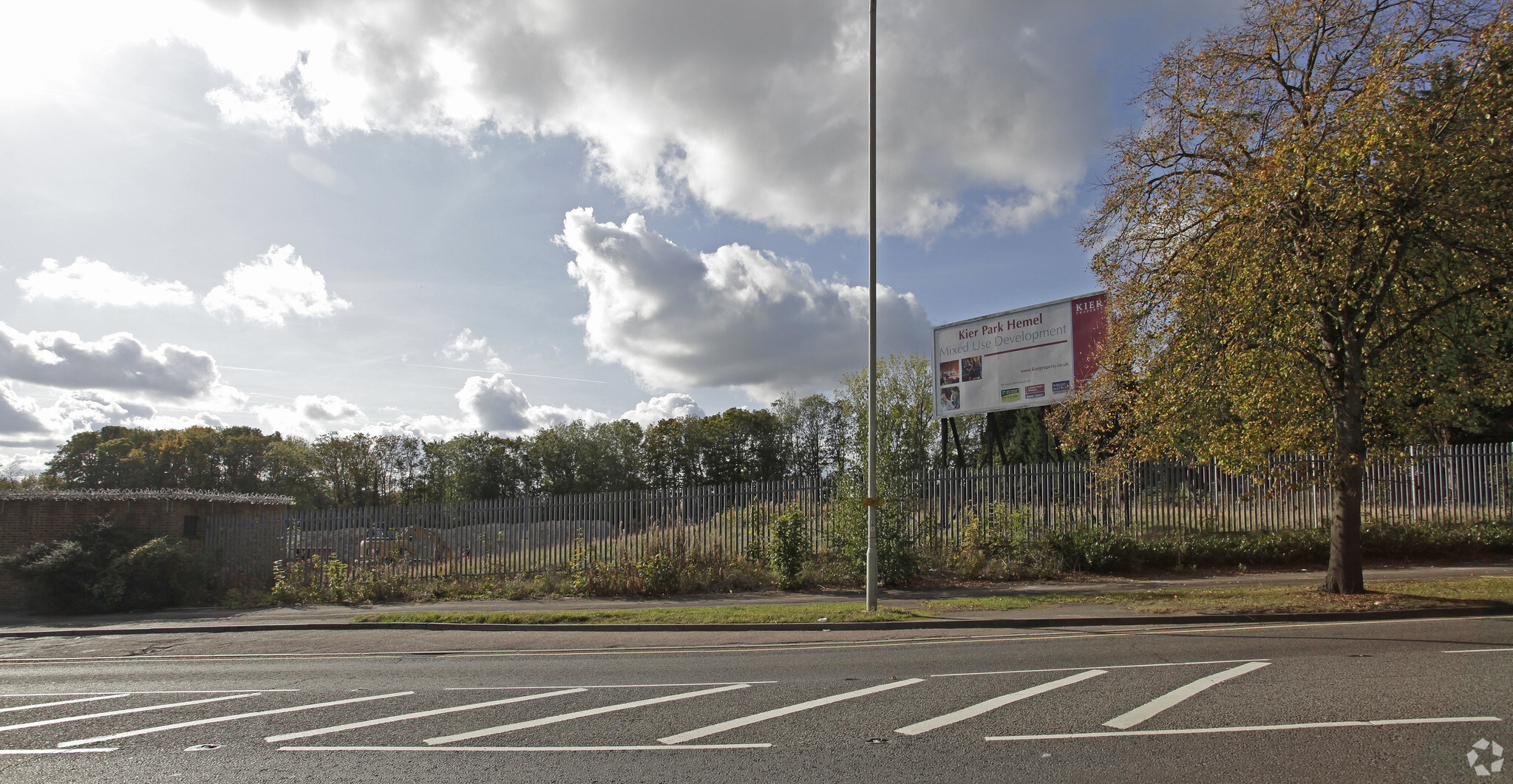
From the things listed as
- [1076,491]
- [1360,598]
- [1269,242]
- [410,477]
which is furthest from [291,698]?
[410,477]

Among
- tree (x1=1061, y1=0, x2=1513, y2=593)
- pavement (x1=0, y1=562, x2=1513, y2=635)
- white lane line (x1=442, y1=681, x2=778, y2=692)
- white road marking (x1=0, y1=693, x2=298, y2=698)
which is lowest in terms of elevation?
pavement (x1=0, y1=562, x2=1513, y2=635)

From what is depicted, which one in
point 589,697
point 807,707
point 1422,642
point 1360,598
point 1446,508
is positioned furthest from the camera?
point 1446,508

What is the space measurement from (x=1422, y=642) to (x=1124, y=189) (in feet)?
27.6

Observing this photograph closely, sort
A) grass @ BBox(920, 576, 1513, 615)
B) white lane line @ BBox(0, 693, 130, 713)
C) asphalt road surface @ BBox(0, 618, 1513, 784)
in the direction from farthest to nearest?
grass @ BBox(920, 576, 1513, 615), white lane line @ BBox(0, 693, 130, 713), asphalt road surface @ BBox(0, 618, 1513, 784)

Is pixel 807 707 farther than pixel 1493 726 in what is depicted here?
Yes

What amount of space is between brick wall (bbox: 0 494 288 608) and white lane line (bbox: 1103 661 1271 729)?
70.8 ft

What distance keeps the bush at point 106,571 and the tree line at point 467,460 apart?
58.6 meters

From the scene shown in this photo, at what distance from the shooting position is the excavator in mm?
19844

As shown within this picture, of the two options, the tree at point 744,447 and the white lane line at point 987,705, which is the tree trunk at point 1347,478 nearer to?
the white lane line at point 987,705

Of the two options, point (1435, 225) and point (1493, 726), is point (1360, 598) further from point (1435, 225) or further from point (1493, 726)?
point (1493, 726)

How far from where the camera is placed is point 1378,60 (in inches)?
449

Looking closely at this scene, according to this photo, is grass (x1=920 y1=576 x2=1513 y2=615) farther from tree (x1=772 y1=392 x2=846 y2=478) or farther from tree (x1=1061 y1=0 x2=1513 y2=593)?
tree (x1=772 y1=392 x2=846 y2=478)

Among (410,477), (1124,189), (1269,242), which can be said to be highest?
(1124,189)

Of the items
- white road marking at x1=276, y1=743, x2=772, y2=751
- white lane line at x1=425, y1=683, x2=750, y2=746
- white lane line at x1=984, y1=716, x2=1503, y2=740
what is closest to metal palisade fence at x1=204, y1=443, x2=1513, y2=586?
white lane line at x1=425, y1=683, x2=750, y2=746
